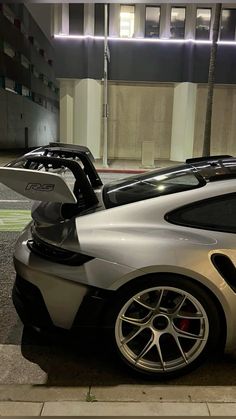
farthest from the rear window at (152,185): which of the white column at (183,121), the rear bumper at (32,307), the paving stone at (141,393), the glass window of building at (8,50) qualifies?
the glass window of building at (8,50)

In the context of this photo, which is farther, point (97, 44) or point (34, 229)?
point (97, 44)

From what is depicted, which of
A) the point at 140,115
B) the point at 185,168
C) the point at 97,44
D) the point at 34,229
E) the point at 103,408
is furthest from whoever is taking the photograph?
the point at 140,115

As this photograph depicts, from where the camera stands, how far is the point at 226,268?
9.39ft

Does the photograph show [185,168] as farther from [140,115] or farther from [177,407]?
[140,115]

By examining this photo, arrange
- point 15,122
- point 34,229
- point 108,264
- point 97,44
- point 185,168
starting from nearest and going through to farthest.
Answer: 1. point 108,264
2. point 34,229
3. point 185,168
4. point 97,44
5. point 15,122

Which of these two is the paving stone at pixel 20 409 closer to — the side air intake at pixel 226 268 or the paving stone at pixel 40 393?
the paving stone at pixel 40 393

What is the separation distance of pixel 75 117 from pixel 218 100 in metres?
7.03

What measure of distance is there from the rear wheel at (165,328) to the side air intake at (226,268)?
167 millimetres

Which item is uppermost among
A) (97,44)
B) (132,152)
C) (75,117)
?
(97,44)

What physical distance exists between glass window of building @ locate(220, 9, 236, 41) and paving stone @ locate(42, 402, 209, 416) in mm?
20930

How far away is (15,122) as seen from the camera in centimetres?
3412

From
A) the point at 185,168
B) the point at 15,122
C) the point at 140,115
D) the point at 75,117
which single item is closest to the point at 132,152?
the point at 140,115

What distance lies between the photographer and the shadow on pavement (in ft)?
9.59

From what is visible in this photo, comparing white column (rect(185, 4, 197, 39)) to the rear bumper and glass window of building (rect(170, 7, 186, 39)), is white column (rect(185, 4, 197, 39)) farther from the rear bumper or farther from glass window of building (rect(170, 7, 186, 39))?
the rear bumper
